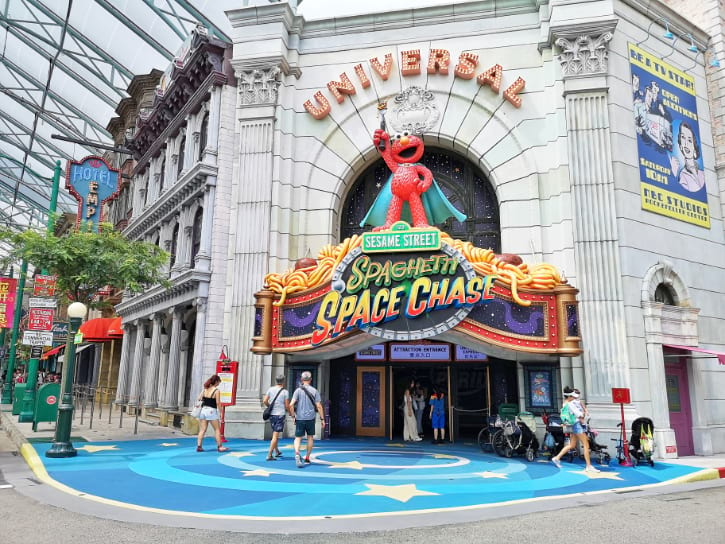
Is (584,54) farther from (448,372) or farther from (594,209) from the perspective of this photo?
(448,372)

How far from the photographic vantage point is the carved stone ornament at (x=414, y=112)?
18.6 meters

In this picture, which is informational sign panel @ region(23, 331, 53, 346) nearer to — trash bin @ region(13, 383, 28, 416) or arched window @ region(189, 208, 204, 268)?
trash bin @ region(13, 383, 28, 416)

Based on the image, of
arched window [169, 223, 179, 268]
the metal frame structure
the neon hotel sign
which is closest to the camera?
the neon hotel sign

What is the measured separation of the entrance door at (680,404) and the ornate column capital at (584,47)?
940 centimetres

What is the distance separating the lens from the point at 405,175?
16562mm

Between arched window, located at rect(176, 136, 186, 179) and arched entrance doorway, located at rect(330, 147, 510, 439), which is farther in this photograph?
arched window, located at rect(176, 136, 186, 179)

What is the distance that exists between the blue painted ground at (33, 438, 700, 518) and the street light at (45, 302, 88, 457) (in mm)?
307

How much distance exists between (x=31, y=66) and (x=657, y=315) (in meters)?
43.6

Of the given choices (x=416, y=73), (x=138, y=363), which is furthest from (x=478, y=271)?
(x=138, y=363)

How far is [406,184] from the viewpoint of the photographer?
16.4 meters

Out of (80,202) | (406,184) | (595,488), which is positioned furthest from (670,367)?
(80,202)

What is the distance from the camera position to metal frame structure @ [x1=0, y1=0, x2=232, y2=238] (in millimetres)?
29312

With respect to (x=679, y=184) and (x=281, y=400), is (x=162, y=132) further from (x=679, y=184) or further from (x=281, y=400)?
(x=679, y=184)

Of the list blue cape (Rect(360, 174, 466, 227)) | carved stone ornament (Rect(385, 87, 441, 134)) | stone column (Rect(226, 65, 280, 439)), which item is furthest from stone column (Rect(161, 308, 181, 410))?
carved stone ornament (Rect(385, 87, 441, 134))
